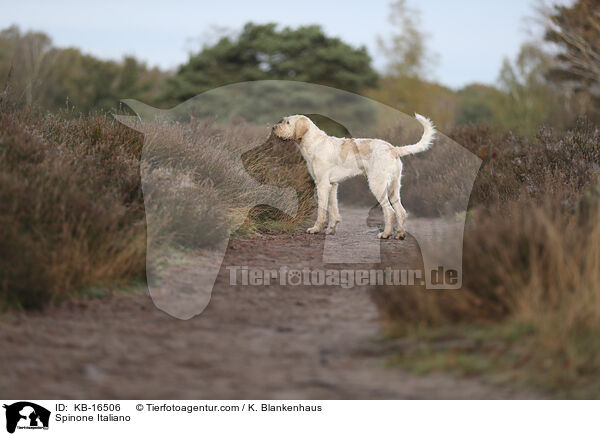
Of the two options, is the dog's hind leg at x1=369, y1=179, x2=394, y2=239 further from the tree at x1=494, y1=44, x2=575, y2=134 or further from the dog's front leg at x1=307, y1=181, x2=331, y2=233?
the tree at x1=494, y1=44, x2=575, y2=134

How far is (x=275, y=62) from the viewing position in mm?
29125

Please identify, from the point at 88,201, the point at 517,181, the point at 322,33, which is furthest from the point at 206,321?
the point at 322,33

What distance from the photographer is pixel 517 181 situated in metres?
8.50

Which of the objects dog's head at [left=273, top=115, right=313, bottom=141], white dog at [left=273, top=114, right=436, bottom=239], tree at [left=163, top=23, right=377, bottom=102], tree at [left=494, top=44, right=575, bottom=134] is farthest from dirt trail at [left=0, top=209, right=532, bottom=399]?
tree at [left=163, top=23, right=377, bottom=102]

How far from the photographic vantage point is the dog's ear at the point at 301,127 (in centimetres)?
776

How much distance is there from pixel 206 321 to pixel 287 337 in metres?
0.73

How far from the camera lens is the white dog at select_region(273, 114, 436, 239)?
7.59 meters

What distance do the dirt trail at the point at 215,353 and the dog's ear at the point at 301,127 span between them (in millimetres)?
3113

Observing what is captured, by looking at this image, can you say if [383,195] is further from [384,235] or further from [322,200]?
[322,200]

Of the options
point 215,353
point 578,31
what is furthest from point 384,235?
point 578,31

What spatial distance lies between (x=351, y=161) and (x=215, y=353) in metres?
4.54
